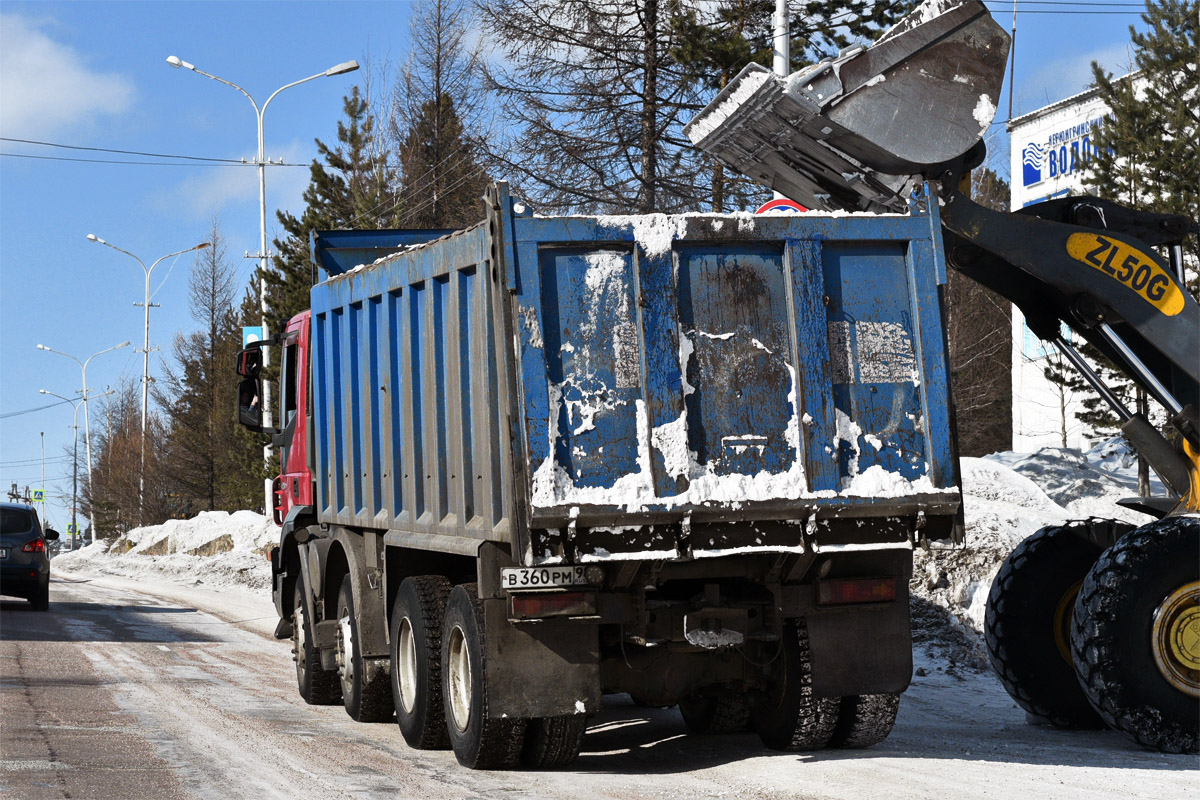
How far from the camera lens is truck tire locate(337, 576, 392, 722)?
8.69 metres

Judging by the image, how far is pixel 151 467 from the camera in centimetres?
5556

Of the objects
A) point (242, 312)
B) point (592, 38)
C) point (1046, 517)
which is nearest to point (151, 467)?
point (242, 312)

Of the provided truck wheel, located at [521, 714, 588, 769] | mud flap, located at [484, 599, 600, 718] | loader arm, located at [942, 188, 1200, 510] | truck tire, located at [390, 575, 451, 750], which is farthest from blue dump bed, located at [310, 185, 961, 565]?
loader arm, located at [942, 188, 1200, 510]

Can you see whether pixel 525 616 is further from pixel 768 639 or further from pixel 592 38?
pixel 592 38

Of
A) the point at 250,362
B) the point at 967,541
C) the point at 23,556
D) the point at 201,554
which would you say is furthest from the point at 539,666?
the point at 201,554

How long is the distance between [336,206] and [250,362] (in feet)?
97.3

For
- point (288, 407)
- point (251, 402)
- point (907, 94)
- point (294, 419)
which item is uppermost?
point (907, 94)

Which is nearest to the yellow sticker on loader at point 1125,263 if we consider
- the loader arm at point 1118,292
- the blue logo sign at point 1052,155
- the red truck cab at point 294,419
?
the loader arm at point 1118,292

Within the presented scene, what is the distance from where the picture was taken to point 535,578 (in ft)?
20.8

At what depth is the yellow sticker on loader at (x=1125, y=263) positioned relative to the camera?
27.3ft

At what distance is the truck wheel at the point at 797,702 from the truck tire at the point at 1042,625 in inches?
76.8

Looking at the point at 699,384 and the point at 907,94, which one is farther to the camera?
the point at 907,94

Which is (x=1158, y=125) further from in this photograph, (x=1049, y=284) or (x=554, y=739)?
(x=554, y=739)

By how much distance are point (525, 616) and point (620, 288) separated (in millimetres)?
1616
